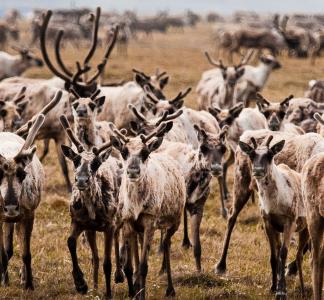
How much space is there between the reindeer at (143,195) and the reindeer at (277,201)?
0.99 meters

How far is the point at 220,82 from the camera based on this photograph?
20141 mm

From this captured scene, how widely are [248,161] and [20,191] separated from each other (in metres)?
3.32

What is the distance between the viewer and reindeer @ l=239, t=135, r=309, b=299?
28.2ft

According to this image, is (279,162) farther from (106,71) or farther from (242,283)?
(106,71)

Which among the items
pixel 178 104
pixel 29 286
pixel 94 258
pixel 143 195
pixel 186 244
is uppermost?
pixel 178 104

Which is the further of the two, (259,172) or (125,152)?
(259,172)

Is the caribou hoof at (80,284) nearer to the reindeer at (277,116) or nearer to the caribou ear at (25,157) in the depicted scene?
the caribou ear at (25,157)

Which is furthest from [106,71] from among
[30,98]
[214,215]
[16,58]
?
[214,215]

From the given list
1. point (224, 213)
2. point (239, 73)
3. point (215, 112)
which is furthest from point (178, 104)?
point (239, 73)

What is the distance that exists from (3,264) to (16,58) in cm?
1654

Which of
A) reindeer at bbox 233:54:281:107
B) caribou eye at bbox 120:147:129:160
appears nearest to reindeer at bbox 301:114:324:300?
caribou eye at bbox 120:147:129:160

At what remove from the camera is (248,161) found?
996 cm

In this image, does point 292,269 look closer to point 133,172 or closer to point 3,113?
point 133,172

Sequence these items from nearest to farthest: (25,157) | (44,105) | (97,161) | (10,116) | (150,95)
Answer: (25,157) < (97,161) < (10,116) < (150,95) < (44,105)
